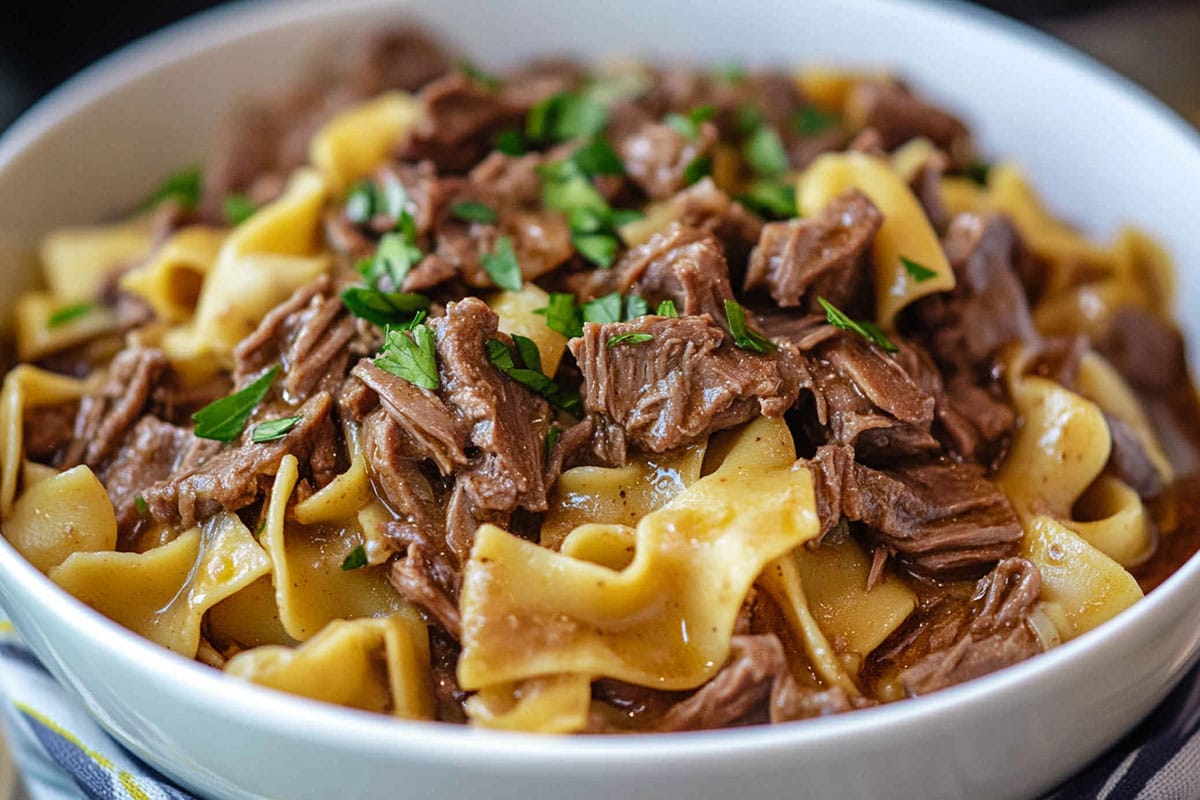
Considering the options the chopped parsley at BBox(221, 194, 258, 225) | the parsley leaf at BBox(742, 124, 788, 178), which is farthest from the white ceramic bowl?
the parsley leaf at BBox(742, 124, 788, 178)

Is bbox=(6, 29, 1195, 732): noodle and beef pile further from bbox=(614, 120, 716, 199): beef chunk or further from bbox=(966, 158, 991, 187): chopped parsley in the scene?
bbox=(966, 158, 991, 187): chopped parsley

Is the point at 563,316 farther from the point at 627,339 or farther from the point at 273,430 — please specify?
the point at 273,430

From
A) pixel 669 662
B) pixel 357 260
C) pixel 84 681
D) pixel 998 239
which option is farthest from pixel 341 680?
pixel 998 239

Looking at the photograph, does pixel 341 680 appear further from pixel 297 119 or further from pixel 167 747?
pixel 297 119

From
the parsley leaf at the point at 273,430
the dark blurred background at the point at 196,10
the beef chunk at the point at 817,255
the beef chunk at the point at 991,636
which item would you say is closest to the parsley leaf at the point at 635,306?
the beef chunk at the point at 817,255

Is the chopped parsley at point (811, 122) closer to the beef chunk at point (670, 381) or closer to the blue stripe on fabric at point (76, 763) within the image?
the beef chunk at point (670, 381)

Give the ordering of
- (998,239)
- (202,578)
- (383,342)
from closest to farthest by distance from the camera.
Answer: (202,578)
(383,342)
(998,239)
